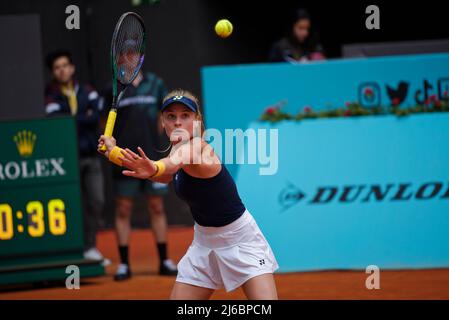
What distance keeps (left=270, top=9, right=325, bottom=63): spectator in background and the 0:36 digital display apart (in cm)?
281

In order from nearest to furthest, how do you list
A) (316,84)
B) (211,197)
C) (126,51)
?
(211,197) → (126,51) → (316,84)

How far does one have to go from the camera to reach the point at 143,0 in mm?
11211

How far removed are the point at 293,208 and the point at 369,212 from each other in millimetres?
652

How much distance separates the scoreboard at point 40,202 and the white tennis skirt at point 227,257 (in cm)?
329

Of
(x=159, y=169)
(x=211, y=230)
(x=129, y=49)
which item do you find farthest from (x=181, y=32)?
(x=159, y=169)

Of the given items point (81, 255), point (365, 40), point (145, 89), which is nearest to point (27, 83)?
point (145, 89)

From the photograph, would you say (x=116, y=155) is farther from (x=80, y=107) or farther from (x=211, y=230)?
(x=80, y=107)

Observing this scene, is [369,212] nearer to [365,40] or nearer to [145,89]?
[145,89]

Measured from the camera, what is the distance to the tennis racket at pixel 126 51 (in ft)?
16.4

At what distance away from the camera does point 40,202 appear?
797 centimetres

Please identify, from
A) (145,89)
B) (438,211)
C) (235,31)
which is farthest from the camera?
(235,31)

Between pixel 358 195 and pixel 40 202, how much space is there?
275cm

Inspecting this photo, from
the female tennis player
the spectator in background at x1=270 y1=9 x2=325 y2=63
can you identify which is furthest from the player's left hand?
the spectator in background at x1=270 y1=9 x2=325 y2=63

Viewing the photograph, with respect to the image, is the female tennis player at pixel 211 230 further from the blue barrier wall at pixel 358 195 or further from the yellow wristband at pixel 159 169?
the blue barrier wall at pixel 358 195
